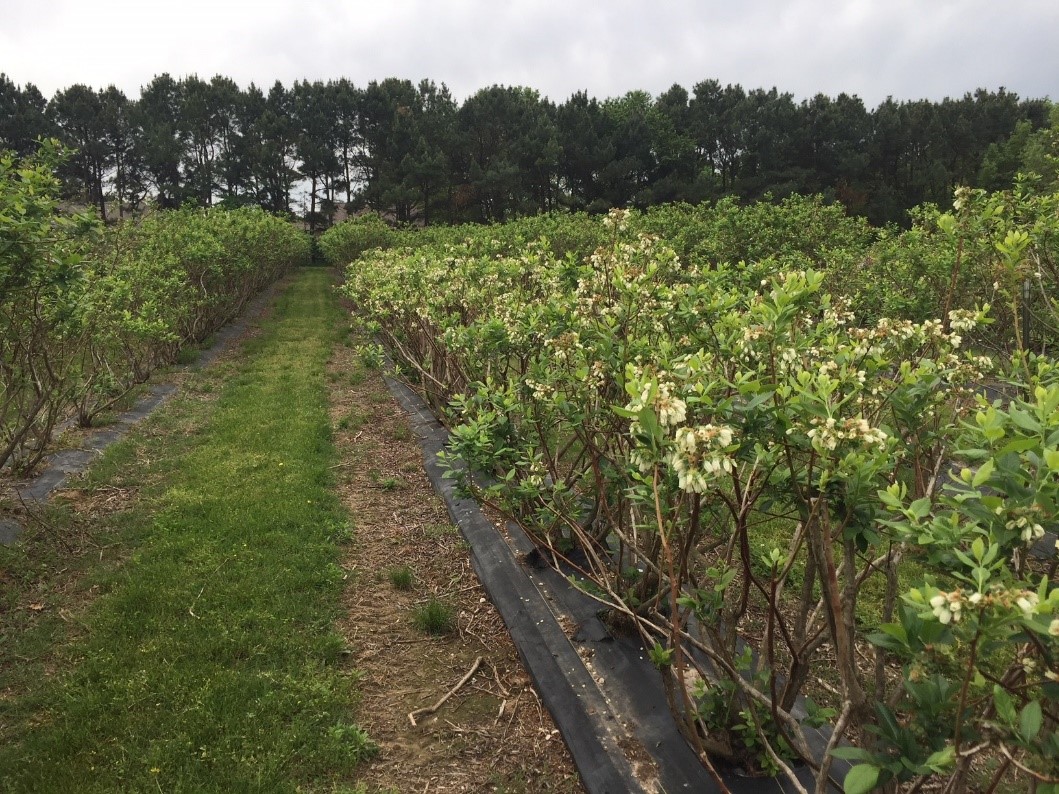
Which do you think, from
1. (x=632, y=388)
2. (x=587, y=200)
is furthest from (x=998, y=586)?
(x=587, y=200)

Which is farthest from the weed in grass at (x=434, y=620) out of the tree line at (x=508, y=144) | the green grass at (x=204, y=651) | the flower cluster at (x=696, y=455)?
the tree line at (x=508, y=144)

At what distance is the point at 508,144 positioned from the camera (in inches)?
1414

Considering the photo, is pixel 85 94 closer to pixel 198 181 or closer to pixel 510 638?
pixel 198 181

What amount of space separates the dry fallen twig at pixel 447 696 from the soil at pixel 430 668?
0.02 metres

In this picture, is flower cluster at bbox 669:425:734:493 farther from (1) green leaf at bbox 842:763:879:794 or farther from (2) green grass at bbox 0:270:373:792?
(2) green grass at bbox 0:270:373:792

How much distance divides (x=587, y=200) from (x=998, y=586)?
36416mm

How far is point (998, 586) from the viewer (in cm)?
107

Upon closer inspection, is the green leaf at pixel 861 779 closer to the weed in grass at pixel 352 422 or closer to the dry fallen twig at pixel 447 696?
the dry fallen twig at pixel 447 696

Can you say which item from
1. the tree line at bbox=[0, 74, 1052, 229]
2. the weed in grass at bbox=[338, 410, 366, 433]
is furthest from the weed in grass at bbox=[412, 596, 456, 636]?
the tree line at bbox=[0, 74, 1052, 229]

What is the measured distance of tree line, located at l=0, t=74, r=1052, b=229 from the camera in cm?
3266

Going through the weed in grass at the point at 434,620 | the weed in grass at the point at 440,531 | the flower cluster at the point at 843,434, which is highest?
the flower cluster at the point at 843,434

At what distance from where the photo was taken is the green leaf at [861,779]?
125 cm

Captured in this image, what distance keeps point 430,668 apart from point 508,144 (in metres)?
36.4

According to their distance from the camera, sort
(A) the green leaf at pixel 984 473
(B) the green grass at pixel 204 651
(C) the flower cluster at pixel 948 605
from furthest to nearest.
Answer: (B) the green grass at pixel 204 651 < (A) the green leaf at pixel 984 473 < (C) the flower cluster at pixel 948 605
